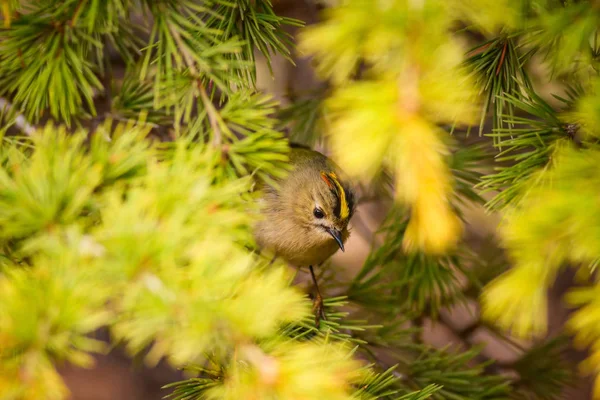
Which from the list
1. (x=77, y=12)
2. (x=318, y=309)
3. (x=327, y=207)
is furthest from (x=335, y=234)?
(x=77, y=12)

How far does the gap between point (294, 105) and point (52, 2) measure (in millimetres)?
698

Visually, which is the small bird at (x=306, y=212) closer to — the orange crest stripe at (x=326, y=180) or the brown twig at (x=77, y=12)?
the orange crest stripe at (x=326, y=180)

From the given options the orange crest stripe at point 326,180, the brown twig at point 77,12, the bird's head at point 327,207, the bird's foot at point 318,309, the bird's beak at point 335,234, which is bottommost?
the bird's foot at point 318,309

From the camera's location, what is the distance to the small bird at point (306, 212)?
1244 millimetres

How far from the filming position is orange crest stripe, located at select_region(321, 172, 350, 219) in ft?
4.15

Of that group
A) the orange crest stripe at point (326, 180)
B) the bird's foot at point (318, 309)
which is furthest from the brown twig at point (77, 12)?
the orange crest stripe at point (326, 180)

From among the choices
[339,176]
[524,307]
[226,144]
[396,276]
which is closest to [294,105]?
[339,176]

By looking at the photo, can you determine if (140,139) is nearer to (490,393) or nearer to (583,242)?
(583,242)

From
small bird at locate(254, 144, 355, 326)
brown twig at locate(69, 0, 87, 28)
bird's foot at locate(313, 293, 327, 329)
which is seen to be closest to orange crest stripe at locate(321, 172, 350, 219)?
small bird at locate(254, 144, 355, 326)

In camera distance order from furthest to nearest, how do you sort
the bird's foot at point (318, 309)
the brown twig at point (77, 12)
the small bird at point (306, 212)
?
the small bird at point (306, 212) → the bird's foot at point (318, 309) → the brown twig at point (77, 12)

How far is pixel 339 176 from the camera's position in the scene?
1.33m

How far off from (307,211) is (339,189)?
0.10 meters

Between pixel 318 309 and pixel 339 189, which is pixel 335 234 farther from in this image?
pixel 318 309

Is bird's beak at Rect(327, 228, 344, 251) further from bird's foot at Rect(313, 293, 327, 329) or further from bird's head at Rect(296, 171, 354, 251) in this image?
bird's foot at Rect(313, 293, 327, 329)
